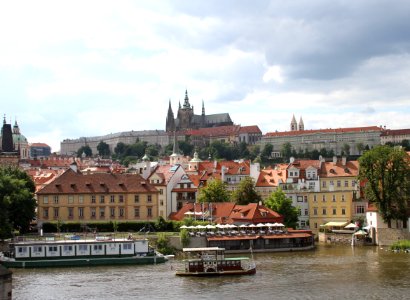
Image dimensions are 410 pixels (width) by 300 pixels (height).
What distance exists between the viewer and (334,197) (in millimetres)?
94375

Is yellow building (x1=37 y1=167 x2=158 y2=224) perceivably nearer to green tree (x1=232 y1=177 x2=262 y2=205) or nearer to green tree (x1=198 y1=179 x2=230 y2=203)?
green tree (x1=198 y1=179 x2=230 y2=203)

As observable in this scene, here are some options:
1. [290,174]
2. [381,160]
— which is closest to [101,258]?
[381,160]

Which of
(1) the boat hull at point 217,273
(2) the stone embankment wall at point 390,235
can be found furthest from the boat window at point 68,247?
(2) the stone embankment wall at point 390,235

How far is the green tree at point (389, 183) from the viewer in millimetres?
80062

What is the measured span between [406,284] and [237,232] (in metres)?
27.8

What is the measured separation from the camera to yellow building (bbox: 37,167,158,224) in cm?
8788

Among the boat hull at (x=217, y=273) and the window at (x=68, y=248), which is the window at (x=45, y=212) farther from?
the boat hull at (x=217, y=273)

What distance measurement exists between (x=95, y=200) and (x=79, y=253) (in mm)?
22209

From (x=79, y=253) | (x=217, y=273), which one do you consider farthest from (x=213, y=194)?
(x=217, y=273)

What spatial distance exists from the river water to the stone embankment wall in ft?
36.3

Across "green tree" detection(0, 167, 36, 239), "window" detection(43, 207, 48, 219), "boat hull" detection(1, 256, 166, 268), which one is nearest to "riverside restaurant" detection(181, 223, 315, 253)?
"boat hull" detection(1, 256, 166, 268)

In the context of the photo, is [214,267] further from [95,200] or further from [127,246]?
[95,200]

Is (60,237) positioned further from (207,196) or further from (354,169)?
(354,169)

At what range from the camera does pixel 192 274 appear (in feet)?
187
